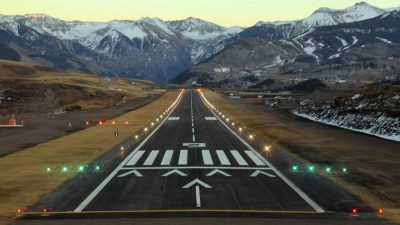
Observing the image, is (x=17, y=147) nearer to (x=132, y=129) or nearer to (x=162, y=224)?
(x=132, y=129)

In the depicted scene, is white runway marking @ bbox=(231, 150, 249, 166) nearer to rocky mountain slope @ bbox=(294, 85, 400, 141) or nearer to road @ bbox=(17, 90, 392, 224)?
road @ bbox=(17, 90, 392, 224)

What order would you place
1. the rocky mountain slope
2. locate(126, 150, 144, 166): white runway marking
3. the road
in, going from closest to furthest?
the road < locate(126, 150, 144, 166): white runway marking < the rocky mountain slope

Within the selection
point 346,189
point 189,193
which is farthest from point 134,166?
point 346,189

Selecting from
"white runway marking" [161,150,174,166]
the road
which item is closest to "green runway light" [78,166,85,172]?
the road

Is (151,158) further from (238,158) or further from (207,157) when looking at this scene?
(238,158)

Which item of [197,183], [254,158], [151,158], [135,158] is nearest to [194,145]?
[151,158]
